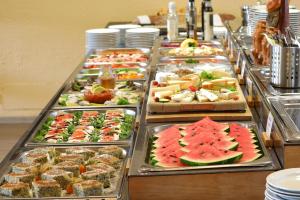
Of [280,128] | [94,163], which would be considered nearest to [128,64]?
[94,163]

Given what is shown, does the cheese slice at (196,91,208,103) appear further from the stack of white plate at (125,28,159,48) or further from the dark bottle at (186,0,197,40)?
the stack of white plate at (125,28,159,48)

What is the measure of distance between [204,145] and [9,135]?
5063mm

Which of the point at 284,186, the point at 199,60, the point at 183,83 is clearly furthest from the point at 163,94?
the point at 284,186

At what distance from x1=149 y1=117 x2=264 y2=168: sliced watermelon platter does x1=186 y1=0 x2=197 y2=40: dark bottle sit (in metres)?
2.31

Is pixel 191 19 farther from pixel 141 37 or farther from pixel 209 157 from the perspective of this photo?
pixel 209 157

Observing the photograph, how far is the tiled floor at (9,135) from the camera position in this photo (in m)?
6.61

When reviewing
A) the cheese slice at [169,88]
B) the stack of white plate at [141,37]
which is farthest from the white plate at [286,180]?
the stack of white plate at [141,37]

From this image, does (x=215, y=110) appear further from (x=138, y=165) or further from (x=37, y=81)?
(x=37, y=81)

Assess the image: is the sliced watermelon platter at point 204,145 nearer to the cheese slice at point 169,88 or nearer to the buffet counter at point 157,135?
the buffet counter at point 157,135

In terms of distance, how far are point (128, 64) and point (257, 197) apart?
2611 millimetres

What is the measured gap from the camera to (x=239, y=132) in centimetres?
255

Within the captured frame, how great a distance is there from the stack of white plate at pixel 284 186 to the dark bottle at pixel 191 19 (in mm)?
3090

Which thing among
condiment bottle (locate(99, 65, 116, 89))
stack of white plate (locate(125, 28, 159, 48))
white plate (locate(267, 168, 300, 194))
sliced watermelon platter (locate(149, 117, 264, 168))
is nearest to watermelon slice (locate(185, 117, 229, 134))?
sliced watermelon platter (locate(149, 117, 264, 168))

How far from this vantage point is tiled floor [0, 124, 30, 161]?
661cm
